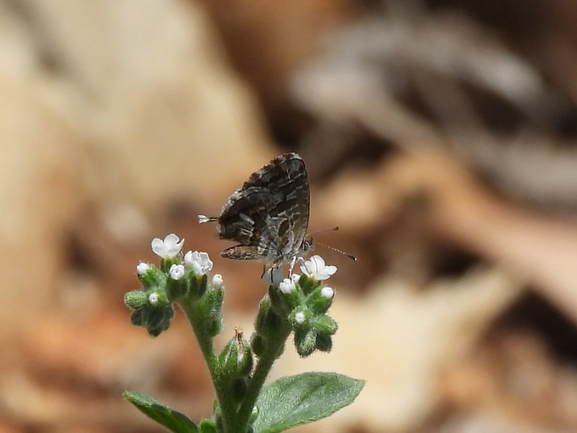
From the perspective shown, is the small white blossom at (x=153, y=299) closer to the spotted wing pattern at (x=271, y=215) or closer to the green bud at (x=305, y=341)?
the spotted wing pattern at (x=271, y=215)

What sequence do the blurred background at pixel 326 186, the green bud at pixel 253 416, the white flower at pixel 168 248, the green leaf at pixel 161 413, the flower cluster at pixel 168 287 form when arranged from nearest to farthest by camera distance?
the green leaf at pixel 161 413, the flower cluster at pixel 168 287, the white flower at pixel 168 248, the green bud at pixel 253 416, the blurred background at pixel 326 186

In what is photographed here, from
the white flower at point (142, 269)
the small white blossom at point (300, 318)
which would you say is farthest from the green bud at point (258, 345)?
the white flower at point (142, 269)

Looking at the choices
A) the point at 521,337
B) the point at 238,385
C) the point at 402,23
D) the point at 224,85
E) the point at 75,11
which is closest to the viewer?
the point at 238,385

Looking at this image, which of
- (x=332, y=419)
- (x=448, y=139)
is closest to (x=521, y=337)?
(x=332, y=419)

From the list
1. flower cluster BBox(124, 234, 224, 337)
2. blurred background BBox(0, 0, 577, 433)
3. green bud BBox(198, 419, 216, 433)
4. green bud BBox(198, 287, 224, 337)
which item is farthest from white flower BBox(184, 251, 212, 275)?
blurred background BBox(0, 0, 577, 433)

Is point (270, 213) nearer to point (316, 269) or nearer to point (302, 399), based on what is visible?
point (316, 269)

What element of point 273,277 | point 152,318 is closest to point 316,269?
point 273,277

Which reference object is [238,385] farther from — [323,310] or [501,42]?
[501,42]
